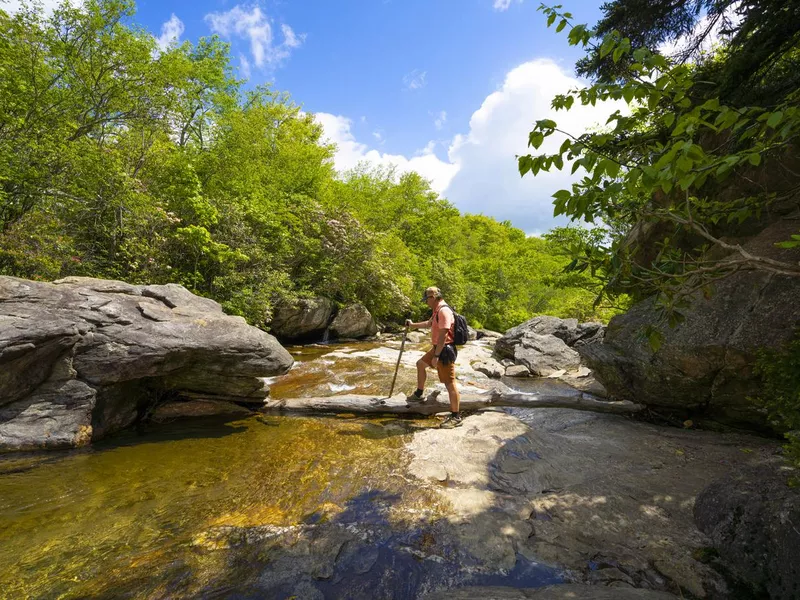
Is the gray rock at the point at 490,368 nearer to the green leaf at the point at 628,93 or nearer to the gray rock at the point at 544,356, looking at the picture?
the gray rock at the point at 544,356

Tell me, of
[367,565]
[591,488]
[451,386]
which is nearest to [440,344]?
[451,386]

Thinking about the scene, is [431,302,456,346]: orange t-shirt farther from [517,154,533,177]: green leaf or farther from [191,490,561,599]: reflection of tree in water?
[517,154,533,177]: green leaf

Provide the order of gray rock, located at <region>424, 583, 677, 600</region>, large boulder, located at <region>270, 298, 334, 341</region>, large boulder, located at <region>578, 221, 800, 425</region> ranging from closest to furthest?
gray rock, located at <region>424, 583, 677, 600</region> → large boulder, located at <region>578, 221, 800, 425</region> → large boulder, located at <region>270, 298, 334, 341</region>

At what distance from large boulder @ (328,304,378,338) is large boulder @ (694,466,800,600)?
1889 cm

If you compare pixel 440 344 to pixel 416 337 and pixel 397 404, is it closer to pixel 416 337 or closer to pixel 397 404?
pixel 397 404

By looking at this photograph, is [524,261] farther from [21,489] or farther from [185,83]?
[21,489]

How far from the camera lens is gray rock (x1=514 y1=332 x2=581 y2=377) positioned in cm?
1321

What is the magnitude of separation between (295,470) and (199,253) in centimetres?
1169

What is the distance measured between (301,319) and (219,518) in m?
15.3

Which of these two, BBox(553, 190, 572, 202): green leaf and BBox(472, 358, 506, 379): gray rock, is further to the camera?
BBox(472, 358, 506, 379): gray rock

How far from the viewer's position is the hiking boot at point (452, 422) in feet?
23.4

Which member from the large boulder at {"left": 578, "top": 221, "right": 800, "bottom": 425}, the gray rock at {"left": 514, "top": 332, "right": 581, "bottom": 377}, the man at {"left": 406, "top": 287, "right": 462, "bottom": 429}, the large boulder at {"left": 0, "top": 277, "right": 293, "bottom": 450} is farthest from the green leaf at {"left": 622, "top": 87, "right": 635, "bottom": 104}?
the gray rock at {"left": 514, "top": 332, "right": 581, "bottom": 377}

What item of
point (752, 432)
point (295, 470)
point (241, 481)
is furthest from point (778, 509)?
point (241, 481)

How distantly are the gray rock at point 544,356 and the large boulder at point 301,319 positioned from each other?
10.9 metres
